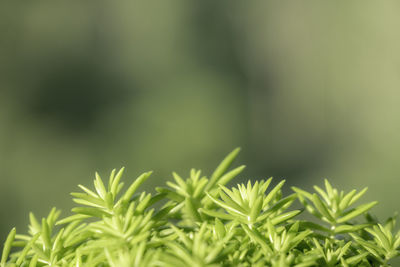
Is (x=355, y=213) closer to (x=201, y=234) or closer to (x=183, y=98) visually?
(x=201, y=234)

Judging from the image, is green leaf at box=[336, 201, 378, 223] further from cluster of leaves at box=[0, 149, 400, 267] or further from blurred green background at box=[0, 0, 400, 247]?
blurred green background at box=[0, 0, 400, 247]

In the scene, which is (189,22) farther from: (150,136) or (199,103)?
(150,136)

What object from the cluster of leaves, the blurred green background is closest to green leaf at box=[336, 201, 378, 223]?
the cluster of leaves

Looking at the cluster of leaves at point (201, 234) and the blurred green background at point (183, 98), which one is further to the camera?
the blurred green background at point (183, 98)

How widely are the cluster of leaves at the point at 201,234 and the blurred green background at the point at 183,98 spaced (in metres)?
3.66

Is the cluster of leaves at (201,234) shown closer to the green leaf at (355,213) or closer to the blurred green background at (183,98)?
the green leaf at (355,213)

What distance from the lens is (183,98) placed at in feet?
14.4

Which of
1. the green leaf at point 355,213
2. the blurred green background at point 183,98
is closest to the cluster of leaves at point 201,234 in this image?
the green leaf at point 355,213

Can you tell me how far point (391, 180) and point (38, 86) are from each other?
322 cm

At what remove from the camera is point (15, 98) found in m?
4.33

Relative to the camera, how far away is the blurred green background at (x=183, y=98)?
4172 mm

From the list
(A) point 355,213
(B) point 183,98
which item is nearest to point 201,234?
(A) point 355,213

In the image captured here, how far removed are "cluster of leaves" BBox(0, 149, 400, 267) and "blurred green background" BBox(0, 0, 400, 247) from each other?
144 inches

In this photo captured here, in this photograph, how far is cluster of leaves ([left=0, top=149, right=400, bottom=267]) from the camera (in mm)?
331
